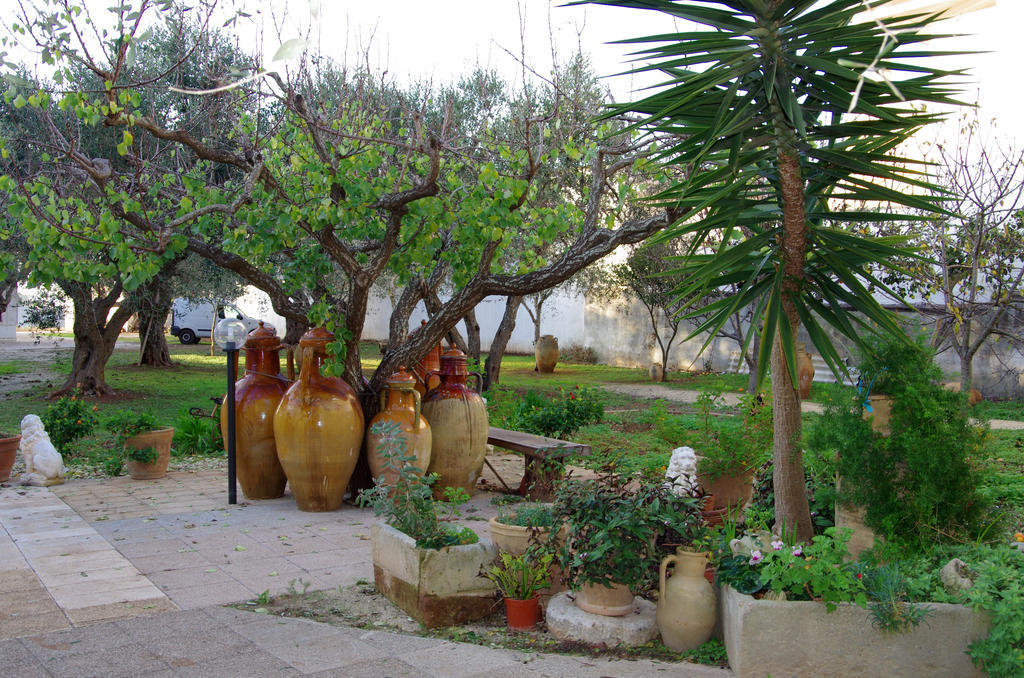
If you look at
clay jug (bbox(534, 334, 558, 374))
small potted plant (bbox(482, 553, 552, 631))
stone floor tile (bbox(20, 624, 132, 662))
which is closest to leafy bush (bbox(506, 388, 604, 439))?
small potted plant (bbox(482, 553, 552, 631))

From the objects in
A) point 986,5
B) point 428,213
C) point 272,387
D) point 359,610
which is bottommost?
point 359,610

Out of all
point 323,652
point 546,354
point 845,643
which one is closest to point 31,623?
point 323,652

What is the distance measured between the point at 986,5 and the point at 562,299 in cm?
2172

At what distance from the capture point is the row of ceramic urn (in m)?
6.60

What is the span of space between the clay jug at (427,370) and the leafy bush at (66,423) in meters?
3.91

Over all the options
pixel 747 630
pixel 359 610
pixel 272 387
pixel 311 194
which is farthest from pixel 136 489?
pixel 747 630

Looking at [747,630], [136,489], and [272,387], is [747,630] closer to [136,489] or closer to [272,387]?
[272,387]

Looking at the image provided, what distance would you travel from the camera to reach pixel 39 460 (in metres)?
7.89

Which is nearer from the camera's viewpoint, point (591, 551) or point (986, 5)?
point (591, 551)

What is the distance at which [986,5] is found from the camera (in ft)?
16.1

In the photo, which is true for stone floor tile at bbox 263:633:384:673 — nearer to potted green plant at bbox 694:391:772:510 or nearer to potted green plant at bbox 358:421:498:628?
potted green plant at bbox 358:421:498:628

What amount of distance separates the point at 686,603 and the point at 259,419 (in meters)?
4.48

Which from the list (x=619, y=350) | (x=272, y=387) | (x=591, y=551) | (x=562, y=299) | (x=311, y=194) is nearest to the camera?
(x=591, y=551)

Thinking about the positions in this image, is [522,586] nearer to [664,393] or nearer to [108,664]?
[108,664]
